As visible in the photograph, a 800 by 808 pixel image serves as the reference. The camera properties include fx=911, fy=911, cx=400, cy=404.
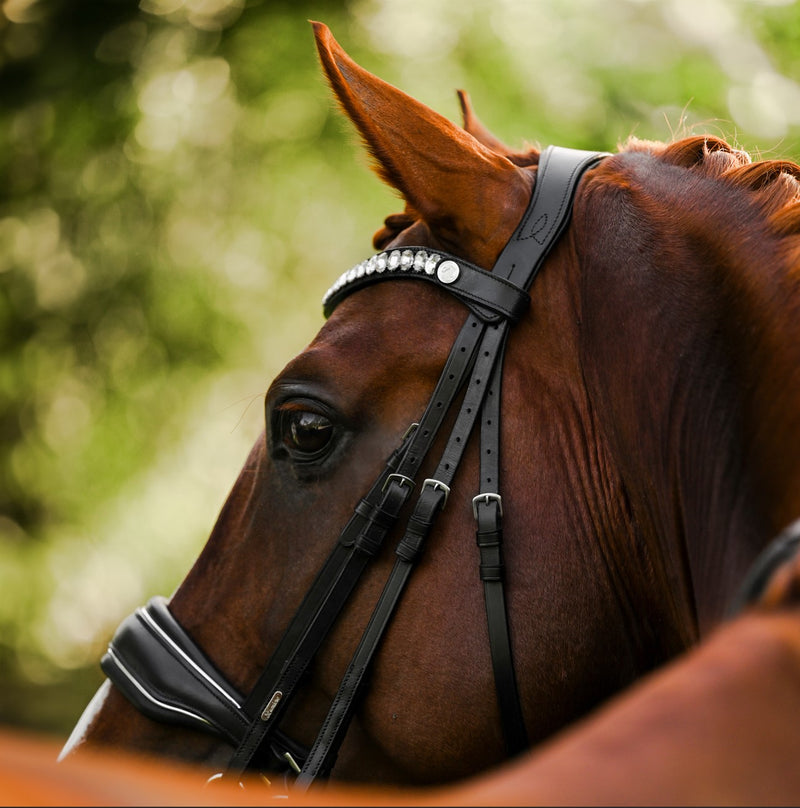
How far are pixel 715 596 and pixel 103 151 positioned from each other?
27.7 ft

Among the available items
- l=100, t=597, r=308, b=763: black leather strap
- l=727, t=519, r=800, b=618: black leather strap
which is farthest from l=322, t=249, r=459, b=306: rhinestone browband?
l=727, t=519, r=800, b=618: black leather strap

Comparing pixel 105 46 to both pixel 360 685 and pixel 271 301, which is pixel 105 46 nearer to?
pixel 271 301

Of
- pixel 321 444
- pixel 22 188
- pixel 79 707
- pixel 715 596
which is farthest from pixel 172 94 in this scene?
pixel 715 596

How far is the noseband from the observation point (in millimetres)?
1771

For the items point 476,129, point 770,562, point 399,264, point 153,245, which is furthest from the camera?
point 153,245

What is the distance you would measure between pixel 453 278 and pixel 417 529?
0.52 metres

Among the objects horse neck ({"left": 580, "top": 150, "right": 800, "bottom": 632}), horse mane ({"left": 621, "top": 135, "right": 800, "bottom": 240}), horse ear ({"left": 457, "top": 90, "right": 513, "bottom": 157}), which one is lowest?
horse neck ({"left": 580, "top": 150, "right": 800, "bottom": 632})

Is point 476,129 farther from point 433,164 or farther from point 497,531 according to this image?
point 497,531

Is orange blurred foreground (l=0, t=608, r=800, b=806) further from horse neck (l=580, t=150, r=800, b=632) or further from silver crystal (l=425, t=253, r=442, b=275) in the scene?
silver crystal (l=425, t=253, r=442, b=275)

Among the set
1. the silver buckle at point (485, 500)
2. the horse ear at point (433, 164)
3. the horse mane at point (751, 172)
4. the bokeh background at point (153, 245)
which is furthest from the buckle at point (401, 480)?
the bokeh background at point (153, 245)

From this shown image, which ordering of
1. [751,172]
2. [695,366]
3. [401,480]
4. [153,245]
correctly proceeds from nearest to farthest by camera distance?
[695,366]
[751,172]
[401,480]
[153,245]

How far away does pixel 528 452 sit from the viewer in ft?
5.93

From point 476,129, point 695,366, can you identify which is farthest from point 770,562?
point 476,129

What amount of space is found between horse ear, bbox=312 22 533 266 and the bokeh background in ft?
18.7
